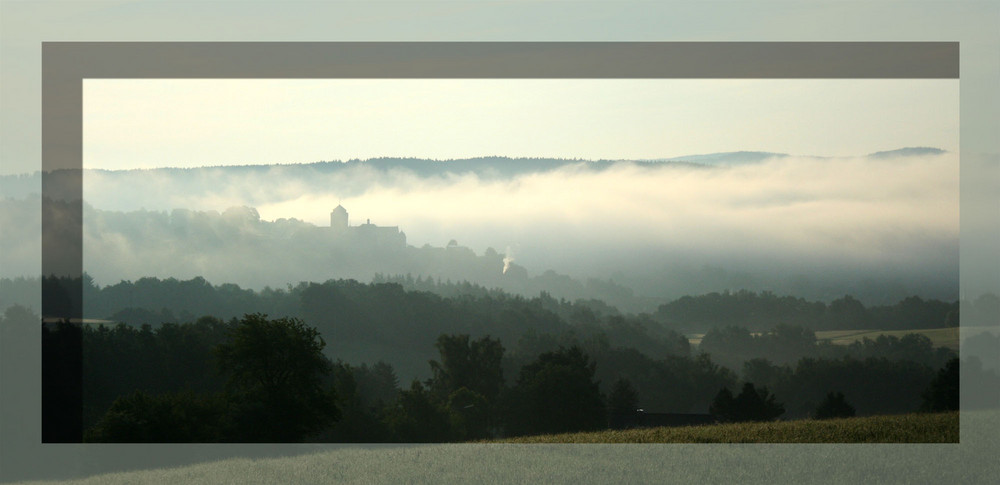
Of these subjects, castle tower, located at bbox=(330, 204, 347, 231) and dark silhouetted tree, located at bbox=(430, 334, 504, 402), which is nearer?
castle tower, located at bbox=(330, 204, 347, 231)

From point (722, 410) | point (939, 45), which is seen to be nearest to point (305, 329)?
point (722, 410)

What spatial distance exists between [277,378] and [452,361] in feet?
10.6

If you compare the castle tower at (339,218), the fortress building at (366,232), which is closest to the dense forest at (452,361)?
the fortress building at (366,232)

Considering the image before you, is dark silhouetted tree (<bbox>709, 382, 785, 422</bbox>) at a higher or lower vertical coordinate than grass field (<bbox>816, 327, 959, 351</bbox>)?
lower

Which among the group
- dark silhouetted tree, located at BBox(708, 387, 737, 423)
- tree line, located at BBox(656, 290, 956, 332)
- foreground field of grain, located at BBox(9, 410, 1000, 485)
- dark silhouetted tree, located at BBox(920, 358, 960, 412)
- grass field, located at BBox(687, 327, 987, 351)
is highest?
tree line, located at BBox(656, 290, 956, 332)

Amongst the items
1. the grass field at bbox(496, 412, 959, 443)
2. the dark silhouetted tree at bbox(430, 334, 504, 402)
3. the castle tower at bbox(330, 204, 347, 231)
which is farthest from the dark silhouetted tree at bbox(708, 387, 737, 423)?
the castle tower at bbox(330, 204, 347, 231)

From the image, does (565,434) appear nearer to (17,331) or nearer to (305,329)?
(305,329)

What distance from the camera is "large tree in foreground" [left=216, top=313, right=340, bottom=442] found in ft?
48.7

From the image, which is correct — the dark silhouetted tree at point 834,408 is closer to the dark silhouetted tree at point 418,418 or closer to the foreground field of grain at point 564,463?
the foreground field of grain at point 564,463

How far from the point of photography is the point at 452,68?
14.0m

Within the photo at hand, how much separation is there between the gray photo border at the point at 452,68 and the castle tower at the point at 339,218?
8.53ft

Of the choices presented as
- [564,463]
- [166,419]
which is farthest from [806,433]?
[166,419]

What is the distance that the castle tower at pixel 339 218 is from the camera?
15328 mm

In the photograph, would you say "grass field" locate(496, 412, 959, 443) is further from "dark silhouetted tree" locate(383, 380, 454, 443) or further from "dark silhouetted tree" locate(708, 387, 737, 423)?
"dark silhouetted tree" locate(383, 380, 454, 443)
